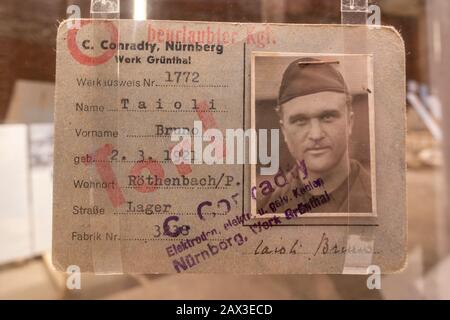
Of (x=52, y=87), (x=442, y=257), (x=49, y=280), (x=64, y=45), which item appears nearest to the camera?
(x=64, y=45)

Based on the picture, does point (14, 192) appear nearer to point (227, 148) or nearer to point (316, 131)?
point (227, 148)

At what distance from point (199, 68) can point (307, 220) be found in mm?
239

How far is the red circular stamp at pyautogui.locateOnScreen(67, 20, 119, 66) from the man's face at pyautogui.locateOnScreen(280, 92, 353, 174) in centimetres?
23

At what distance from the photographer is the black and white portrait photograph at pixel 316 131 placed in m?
0.52

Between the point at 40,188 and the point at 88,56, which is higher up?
the point at 88,56

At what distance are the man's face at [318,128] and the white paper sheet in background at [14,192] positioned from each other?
457mm

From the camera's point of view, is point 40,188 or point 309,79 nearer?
point 309,79

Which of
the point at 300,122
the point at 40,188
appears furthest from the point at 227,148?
the point at 40,188

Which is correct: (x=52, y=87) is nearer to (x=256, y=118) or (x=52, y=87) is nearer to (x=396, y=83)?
(x=256, y=118)

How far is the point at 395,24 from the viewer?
1.92ft

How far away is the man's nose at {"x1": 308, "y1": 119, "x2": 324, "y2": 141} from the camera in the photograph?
524mm

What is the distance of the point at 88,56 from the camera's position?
0.51 m

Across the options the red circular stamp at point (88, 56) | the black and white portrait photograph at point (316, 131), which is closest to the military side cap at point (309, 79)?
the black and white portrait photograph at point (316, 131)

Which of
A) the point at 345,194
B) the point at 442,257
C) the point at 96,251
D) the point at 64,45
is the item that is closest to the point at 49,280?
the point at 96,251
